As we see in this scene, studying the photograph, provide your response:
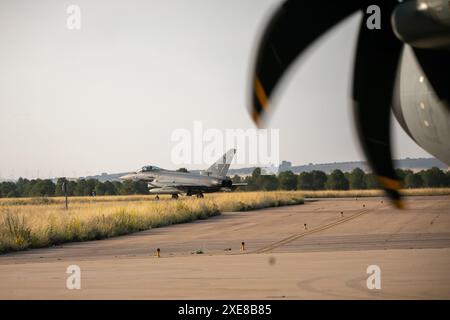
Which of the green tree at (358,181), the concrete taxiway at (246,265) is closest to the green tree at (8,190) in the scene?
the green tree at (358,181)

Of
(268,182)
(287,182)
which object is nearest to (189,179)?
(268,182)

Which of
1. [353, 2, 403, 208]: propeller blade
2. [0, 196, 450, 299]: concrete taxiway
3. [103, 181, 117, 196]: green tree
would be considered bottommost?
[0, 196, 450, 299]: concrete taxiway

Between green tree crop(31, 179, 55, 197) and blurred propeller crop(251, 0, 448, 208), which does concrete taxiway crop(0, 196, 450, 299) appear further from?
green tree crop(31, 179, 55, 197)

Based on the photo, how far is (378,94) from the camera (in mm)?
5508

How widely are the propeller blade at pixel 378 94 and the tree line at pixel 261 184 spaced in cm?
Answer: 13549

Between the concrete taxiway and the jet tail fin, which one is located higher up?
the jet tail fin

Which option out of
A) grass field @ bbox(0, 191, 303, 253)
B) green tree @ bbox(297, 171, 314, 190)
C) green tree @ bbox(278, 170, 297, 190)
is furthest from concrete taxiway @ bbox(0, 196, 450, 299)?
green tree @ bbox(297, 171, 314, 190)

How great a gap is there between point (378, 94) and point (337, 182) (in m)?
152

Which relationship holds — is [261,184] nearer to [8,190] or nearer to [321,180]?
[321,180]

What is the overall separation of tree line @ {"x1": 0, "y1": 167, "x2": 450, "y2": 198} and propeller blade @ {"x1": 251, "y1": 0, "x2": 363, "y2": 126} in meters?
136

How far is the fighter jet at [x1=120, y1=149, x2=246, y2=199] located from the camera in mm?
67438

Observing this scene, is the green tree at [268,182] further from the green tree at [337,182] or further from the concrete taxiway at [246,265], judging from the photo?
the concrete taxiway at [246,265]

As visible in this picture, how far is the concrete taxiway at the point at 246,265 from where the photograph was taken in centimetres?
1238
